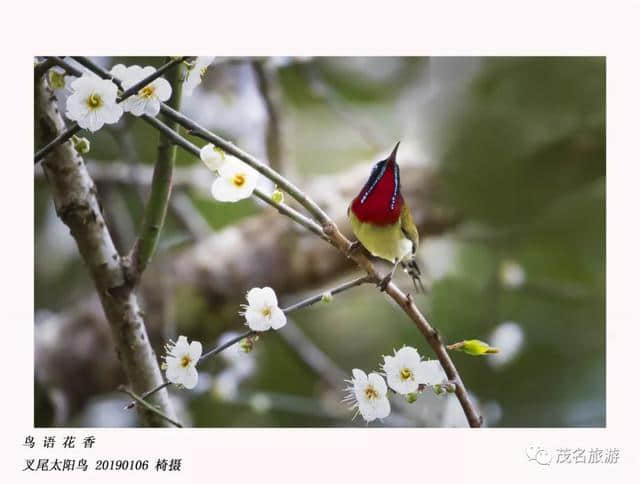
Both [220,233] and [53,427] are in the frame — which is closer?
[53,427]

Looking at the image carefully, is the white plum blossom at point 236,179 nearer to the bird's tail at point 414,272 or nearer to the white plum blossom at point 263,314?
the white plum blossom at point 263,314

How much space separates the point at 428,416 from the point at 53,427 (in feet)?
2.58

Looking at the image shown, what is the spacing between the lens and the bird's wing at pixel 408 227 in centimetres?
147

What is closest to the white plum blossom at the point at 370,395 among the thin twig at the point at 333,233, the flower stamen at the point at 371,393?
the flower stamen at the point at 371,393

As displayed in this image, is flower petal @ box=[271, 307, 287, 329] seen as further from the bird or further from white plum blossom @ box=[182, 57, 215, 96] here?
white plum blossom @ box=[182, 57, 215, 96]

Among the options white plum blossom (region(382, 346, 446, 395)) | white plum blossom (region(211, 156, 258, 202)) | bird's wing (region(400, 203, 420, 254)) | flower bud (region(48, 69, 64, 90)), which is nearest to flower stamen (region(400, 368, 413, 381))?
white plum blossom (region(382, 346, 446, 395))

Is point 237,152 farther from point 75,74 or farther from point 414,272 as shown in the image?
point 414,272

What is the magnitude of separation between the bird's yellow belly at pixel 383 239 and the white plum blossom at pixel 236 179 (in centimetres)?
23

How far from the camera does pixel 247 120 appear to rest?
1.69 meters

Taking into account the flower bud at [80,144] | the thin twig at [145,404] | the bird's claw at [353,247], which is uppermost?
the flower bud at [80,144]
